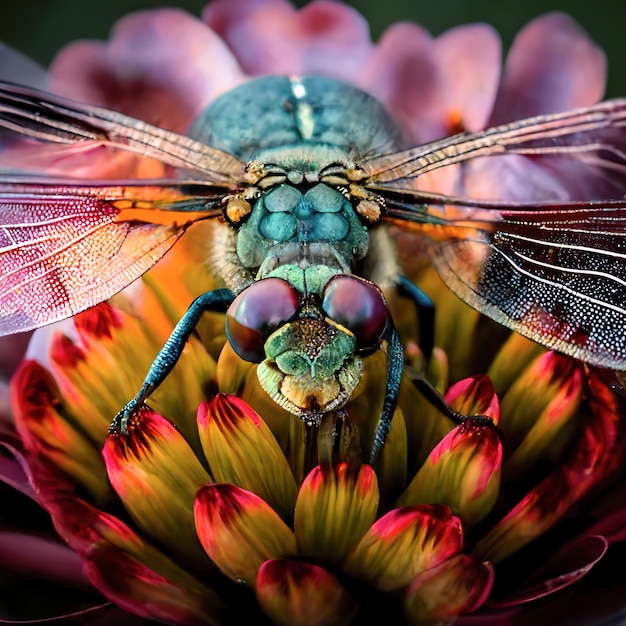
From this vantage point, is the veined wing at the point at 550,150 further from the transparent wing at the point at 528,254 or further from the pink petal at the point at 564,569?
the pink petal at the point at 564,569

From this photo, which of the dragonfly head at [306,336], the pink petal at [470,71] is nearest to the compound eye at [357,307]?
the dragonfly head at [306,336]

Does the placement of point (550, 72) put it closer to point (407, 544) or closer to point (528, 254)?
point (528, 254)

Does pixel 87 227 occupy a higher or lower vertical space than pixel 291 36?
lower

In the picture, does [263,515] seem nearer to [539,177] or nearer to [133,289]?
[133,289]

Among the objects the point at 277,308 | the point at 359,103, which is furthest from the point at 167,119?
the point at 277,308

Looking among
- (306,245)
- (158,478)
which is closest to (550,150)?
(306,245)

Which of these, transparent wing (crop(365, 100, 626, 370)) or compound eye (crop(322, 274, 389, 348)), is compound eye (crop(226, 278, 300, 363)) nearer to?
compound eye (crop(322, 274, 389, 348))
